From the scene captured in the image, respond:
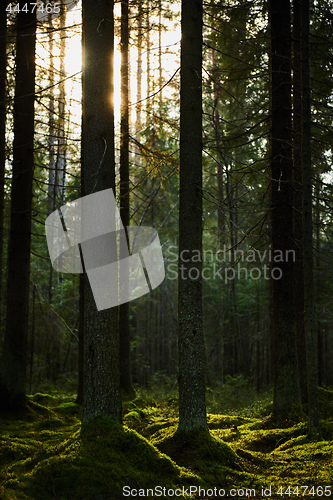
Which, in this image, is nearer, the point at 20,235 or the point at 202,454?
the point at 202,454

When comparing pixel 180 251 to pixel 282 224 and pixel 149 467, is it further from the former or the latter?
pixel 282 224

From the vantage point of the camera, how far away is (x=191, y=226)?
5988 millimetres

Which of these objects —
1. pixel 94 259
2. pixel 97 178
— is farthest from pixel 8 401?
pixel 97 178

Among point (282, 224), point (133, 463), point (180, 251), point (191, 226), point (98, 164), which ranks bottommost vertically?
point (133, 463)

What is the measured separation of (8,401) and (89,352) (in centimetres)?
410

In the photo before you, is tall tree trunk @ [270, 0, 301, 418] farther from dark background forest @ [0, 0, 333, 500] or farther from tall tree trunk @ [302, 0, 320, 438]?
tall tree trunk @ [302, 0, 320, 438]

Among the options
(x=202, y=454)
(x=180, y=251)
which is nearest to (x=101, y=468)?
(x=202, y=454)

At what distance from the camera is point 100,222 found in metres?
5.41

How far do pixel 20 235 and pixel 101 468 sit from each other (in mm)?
5669

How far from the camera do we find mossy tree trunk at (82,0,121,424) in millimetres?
5098

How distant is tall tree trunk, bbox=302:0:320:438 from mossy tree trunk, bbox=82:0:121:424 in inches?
130

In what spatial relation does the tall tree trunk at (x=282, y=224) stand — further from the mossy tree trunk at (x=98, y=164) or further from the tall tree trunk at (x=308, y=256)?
the mossy tree trunk at (x=98, y=164)

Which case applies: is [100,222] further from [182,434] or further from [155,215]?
[155,215]

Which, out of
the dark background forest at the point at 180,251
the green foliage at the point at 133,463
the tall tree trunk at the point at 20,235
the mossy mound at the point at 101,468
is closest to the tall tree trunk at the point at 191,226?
the dark background forest at the point at 180,251
